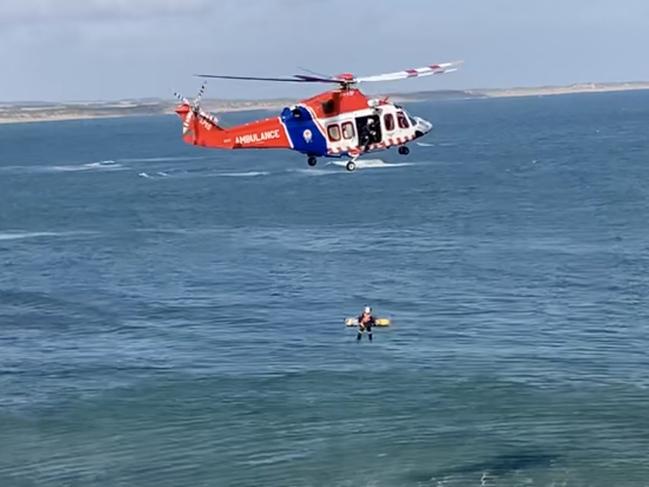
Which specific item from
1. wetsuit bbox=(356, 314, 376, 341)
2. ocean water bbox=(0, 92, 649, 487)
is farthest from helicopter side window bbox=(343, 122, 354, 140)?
wetsuit bbox=(356, 314, 376, 341)

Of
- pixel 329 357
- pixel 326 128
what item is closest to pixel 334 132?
pixel 326 128

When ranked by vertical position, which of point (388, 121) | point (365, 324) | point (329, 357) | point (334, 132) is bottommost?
point (329, 357)

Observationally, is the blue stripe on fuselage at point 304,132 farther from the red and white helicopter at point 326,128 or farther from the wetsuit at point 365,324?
the wetsuit at point 365,324

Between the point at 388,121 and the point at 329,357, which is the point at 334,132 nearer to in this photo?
the point at 388,121

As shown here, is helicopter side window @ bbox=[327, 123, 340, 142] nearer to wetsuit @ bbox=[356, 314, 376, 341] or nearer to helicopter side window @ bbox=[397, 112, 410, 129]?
Answer: helicopter side window @ bbox=[397, 112, 410, 129]

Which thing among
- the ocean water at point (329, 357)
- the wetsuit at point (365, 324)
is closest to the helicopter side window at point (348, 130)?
the ocean water at point (329, 357)
